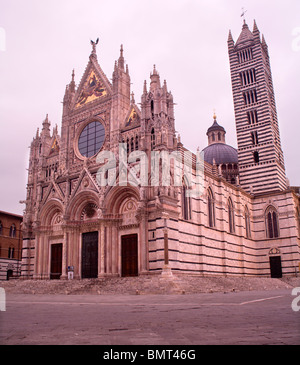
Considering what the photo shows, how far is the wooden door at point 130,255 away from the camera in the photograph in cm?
2562

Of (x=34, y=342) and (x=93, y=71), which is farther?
(x=93, y=71)

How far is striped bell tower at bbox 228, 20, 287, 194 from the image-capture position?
40.2 m

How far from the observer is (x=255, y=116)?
42.3 meters

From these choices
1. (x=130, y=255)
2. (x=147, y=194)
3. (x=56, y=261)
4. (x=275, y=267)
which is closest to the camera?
(x=147, y=194)

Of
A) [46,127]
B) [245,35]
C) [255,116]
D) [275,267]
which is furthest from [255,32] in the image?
[275,267]

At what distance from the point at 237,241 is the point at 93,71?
71.2 feet

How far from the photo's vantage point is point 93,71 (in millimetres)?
34312

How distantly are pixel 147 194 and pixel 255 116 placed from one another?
2319cm

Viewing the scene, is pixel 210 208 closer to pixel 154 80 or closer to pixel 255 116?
pixel 154 80

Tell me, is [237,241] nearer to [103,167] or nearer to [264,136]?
[264,136]

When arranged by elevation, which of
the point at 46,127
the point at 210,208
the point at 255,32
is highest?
the point at 255,32

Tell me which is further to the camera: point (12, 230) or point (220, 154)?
point (220, 154)

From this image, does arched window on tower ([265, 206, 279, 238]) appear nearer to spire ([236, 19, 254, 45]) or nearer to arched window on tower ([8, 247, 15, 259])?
spire ([236, 19, 254, 45])
